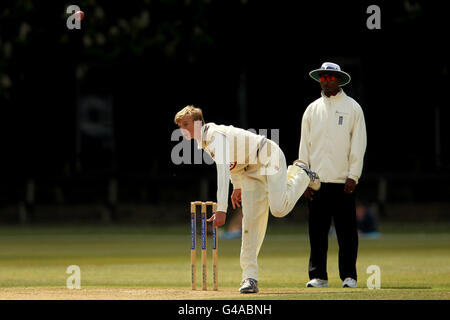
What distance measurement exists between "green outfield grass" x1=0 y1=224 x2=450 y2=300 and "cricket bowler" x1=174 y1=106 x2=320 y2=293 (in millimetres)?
495

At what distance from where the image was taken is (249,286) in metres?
11.0

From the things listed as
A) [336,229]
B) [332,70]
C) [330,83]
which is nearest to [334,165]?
[336,229]

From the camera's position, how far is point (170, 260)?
58.7 feet

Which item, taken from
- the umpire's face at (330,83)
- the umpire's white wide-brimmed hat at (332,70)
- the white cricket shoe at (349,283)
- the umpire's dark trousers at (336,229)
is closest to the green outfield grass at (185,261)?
the white cricket shoe at (349,283)

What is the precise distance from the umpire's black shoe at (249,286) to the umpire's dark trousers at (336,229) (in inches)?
48.2

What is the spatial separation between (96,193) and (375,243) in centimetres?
1169

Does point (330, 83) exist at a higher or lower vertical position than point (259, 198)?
higher

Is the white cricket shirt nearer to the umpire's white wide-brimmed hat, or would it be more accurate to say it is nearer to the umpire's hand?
the umpire's hand

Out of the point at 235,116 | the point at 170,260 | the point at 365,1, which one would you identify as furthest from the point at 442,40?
the point at 170,260

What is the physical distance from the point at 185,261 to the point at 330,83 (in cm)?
607

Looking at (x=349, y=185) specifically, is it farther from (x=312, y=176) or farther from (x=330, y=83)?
(x=330, y=83)

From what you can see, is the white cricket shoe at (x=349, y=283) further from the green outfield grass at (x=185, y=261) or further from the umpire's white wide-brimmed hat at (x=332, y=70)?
the umpire's white wide-brimmed hat at (x=332, y=70)

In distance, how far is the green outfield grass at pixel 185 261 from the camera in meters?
12.1

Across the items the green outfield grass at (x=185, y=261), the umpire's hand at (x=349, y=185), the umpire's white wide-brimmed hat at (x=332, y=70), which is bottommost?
the green outfield grass at (x=185, y=261)
